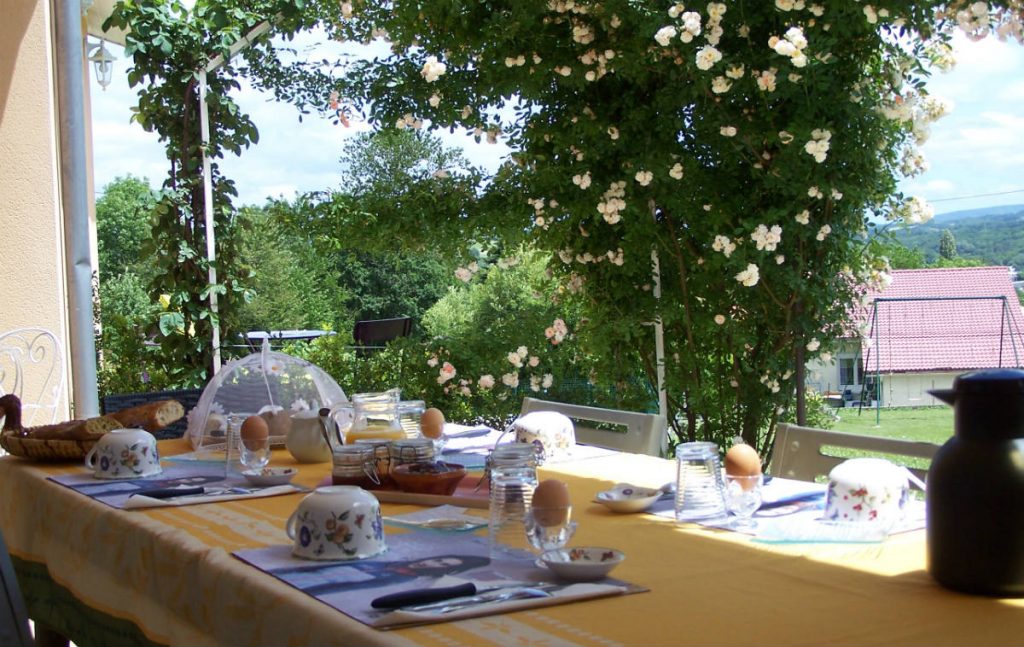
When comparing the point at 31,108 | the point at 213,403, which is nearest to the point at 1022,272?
the point at 213,403

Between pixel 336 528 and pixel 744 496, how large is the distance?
0.61 m

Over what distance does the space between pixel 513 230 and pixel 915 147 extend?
1699mm

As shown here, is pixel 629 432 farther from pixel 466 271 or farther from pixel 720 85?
pixel 466 271

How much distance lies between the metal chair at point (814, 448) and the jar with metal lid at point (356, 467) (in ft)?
2.70

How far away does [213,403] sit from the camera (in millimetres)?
2625

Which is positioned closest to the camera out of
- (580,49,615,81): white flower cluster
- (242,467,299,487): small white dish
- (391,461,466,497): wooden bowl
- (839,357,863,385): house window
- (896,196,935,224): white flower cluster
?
(391,461,466,497): wooden bowl

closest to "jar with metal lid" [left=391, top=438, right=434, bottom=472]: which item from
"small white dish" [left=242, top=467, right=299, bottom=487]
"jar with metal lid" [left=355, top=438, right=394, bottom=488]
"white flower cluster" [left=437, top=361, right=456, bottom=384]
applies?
"jar with metal lid" [left=355, top=438, right=394, bottom=488]

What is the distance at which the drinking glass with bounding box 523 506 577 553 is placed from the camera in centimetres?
136

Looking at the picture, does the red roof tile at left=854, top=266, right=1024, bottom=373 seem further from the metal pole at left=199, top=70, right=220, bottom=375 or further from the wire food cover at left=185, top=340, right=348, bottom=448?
the metal pole at left=199, top=70, right=220, bottom=375

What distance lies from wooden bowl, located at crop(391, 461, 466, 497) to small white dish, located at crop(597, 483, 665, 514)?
0.28m

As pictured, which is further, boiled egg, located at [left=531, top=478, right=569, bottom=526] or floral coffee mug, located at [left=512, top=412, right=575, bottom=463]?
floral coffee mug, located at [left=512, top=412, right=575, bottom=463]

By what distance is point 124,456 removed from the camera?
2211mm

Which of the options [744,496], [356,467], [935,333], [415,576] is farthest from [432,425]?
[935,333]

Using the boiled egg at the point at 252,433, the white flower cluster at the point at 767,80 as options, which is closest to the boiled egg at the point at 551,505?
the boiled egg at the point at 252,433
